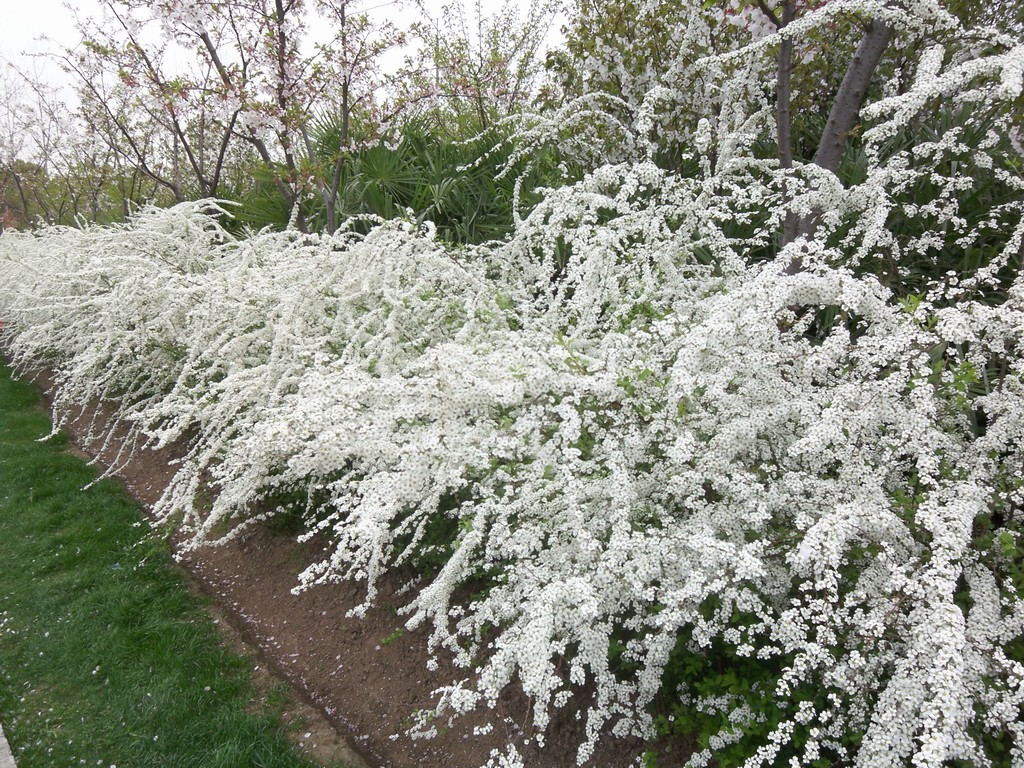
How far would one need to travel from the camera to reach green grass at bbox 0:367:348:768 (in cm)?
272

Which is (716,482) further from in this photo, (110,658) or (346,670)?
(110,658)

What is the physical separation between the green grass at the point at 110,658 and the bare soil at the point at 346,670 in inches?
5.6

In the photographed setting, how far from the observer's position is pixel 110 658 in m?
3.20

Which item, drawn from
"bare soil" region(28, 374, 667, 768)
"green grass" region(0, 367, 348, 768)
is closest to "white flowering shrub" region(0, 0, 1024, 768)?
"bare soil" region(28, 374, 667, 768)

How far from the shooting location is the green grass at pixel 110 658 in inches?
107

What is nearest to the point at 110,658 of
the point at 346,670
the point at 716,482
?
the point at 346,670

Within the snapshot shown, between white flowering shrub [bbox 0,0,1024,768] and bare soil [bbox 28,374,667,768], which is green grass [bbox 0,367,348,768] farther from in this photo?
white flowering shrub [bbox 0,0,1024,768]

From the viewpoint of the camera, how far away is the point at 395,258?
3.96 meters

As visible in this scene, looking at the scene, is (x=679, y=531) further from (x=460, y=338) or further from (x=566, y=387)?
(x=460, y=338)

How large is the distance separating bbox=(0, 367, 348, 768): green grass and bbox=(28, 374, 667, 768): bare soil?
142 millimetres

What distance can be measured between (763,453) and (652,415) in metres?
0.43

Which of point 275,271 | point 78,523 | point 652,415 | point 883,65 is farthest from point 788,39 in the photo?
point 78,523

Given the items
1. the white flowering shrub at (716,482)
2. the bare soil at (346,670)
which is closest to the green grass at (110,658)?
the bare soil at (346,670)

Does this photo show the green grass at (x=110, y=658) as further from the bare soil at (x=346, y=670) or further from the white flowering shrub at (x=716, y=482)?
the white flowering shrub at (x=716, y=482)
